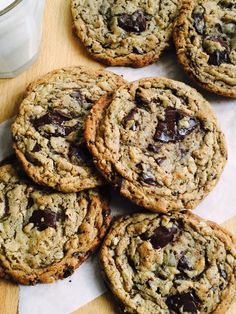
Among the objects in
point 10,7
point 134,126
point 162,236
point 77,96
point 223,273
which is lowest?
point 223,273

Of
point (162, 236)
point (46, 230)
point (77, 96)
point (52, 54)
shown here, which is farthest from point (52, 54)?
point (162, 236)

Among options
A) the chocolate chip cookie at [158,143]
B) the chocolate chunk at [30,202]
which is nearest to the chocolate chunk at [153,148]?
the chocolate chip cookie at [158,143]

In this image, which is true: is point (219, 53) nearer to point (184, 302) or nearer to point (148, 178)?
point (148, 178)

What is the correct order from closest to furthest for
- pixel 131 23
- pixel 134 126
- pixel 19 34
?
pixel 134 126, pixel 19 34, pixel 131 23

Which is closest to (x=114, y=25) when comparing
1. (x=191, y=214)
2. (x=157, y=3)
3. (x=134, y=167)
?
(x=157, y=3)

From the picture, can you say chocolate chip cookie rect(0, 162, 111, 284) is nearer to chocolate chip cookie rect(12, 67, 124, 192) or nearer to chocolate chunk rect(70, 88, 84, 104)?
chocolate chip cookie rect(12, 67, 124, 192)

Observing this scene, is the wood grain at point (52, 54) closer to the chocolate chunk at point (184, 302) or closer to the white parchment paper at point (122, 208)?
the white parchment paper at point (122, 208)
